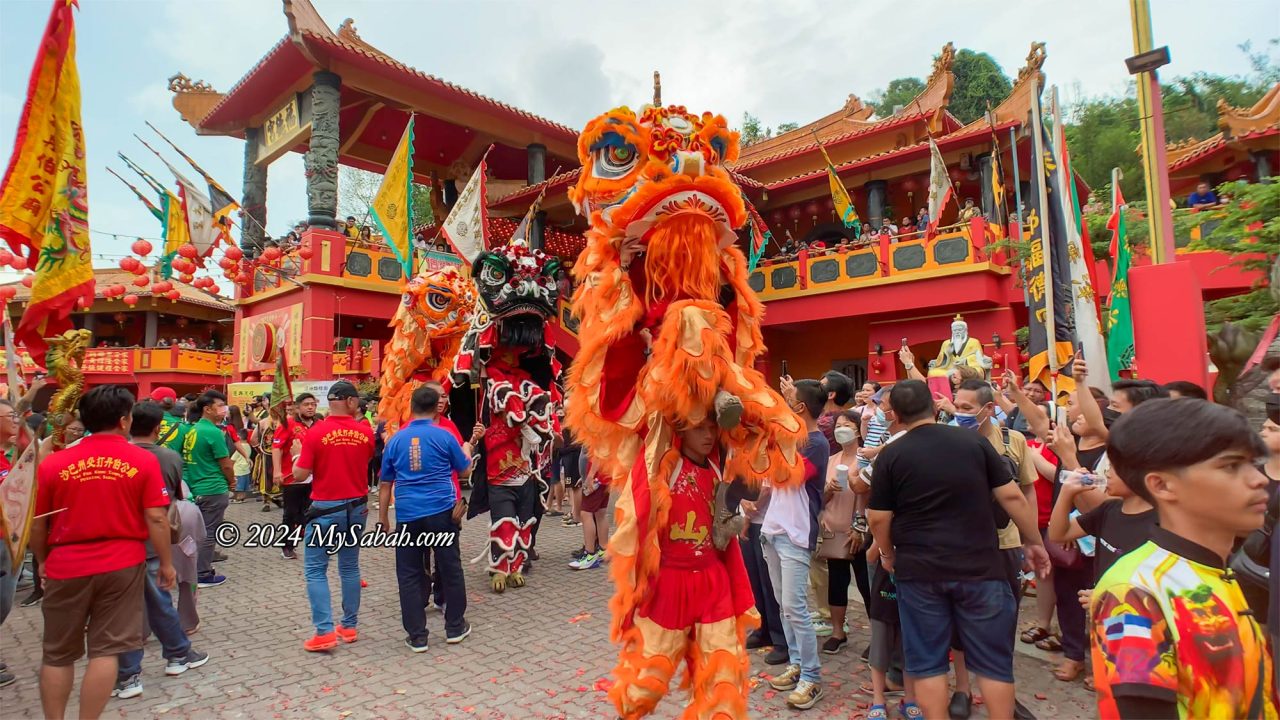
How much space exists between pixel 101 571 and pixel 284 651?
162cm

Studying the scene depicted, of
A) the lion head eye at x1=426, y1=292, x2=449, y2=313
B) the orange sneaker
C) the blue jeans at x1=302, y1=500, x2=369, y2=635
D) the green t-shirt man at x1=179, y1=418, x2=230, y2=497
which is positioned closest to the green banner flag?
the blue jeans at x1=302, y1=500, x2=369, y2=635

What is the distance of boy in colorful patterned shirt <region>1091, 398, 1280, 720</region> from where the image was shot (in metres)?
1.18

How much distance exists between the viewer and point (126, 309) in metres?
24.2

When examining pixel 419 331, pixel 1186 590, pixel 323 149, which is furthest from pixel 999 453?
pixel 323 149

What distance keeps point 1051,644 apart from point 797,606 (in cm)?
182

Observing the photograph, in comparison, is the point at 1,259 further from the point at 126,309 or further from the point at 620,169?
the point at 126,309

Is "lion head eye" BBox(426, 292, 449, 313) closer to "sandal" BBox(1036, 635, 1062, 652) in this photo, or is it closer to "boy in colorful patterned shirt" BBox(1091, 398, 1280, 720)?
"sandal" BBox(1036, 635, 1062, 652)

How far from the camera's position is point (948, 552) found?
2.56m

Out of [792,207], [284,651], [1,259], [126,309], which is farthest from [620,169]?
[126,309]

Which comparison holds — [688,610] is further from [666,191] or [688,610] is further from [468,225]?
[468,225]

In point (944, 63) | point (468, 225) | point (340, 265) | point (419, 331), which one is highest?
point (944, 63)

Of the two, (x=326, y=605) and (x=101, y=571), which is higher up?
(x=101, y=571)

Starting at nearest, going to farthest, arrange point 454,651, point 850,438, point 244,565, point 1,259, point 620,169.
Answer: point 620,169, point 850,438, point 454,651, point 244,565, point 1,259

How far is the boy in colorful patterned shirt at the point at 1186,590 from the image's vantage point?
1178 mm
